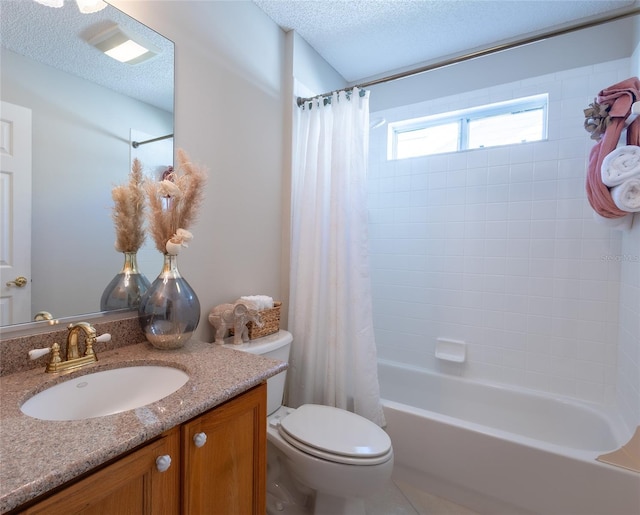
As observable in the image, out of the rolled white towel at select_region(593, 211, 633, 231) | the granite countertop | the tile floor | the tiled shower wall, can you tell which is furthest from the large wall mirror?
the rolled white towel at select_region(593, 211, 633, 231)

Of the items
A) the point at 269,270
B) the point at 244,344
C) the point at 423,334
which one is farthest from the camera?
the point at 423,334

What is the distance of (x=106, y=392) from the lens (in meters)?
0.97

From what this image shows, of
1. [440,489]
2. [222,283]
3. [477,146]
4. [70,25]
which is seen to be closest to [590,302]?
[477,146]

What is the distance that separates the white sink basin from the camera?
849 millimetres

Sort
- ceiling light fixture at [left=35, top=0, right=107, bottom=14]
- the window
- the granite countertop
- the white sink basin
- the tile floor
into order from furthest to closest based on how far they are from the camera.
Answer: the window
the tile floor
ceiling light fixture at [left=35, top=0, right=107, bottom=14]
the white sink basin
the granite countertop

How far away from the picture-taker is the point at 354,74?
2.44m

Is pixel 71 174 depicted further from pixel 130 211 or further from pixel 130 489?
pixel 130 489

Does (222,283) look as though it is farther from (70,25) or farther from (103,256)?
(70,25)

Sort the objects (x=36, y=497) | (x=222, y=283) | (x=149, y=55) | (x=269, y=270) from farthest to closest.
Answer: (x=269, y=270), (x=222, y=283), (x=149, y=55), (x=36, y=497)

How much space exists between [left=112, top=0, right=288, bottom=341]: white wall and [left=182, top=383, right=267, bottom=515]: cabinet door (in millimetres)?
A: 633

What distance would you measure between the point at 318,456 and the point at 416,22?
221cm

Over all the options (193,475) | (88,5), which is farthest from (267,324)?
(88,5)

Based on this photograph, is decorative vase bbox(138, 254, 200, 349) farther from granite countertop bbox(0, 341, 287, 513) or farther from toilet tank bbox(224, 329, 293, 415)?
toilet tank bbox(224, 329, 293, 415)

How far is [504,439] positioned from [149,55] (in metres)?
2.14
